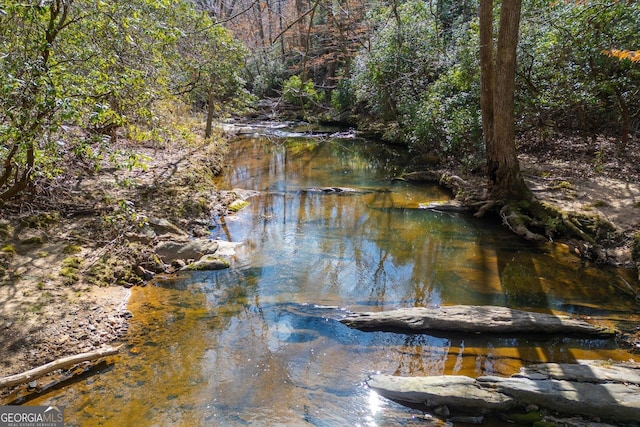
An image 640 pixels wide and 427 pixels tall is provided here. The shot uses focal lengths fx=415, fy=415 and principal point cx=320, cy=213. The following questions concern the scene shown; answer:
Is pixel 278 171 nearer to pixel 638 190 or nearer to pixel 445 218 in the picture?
pixel 445 218

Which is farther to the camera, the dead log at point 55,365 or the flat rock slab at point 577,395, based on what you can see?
the dead log at point 55,365

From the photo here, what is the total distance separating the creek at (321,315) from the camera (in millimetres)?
4191

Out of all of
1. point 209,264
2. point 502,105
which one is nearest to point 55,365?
point 209,264

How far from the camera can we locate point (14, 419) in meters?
3.83

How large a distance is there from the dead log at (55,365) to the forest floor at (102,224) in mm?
256

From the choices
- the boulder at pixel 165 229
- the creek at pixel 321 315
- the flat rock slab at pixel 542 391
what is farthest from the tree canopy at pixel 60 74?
the flat rock slab at pixel 542 391

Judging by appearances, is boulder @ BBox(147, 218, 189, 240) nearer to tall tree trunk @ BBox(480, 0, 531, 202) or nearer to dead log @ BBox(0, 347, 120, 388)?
dead log @ BBox(0, 347, 120, 388)

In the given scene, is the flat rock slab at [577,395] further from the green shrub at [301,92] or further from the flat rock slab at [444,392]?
the green shrub at [301,92]

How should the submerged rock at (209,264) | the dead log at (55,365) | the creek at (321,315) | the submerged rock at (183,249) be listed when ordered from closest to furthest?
the dead log at (55,365)
the creek at (321,315)
the submerged rock at (209,264)
the submerged rock at (183,249)

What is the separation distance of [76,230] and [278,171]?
843cm

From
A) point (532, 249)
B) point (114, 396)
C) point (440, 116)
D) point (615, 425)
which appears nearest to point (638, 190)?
point (532, 249)

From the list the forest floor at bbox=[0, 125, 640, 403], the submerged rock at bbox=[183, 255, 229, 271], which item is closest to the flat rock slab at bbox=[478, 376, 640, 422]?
the forest floor at bbox=[0, 125, 640, 403]

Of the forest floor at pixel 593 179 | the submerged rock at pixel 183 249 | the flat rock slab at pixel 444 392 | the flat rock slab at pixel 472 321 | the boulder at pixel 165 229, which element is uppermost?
the forest floor at pixel 593 179

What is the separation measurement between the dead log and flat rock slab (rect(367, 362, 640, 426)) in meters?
3.01
